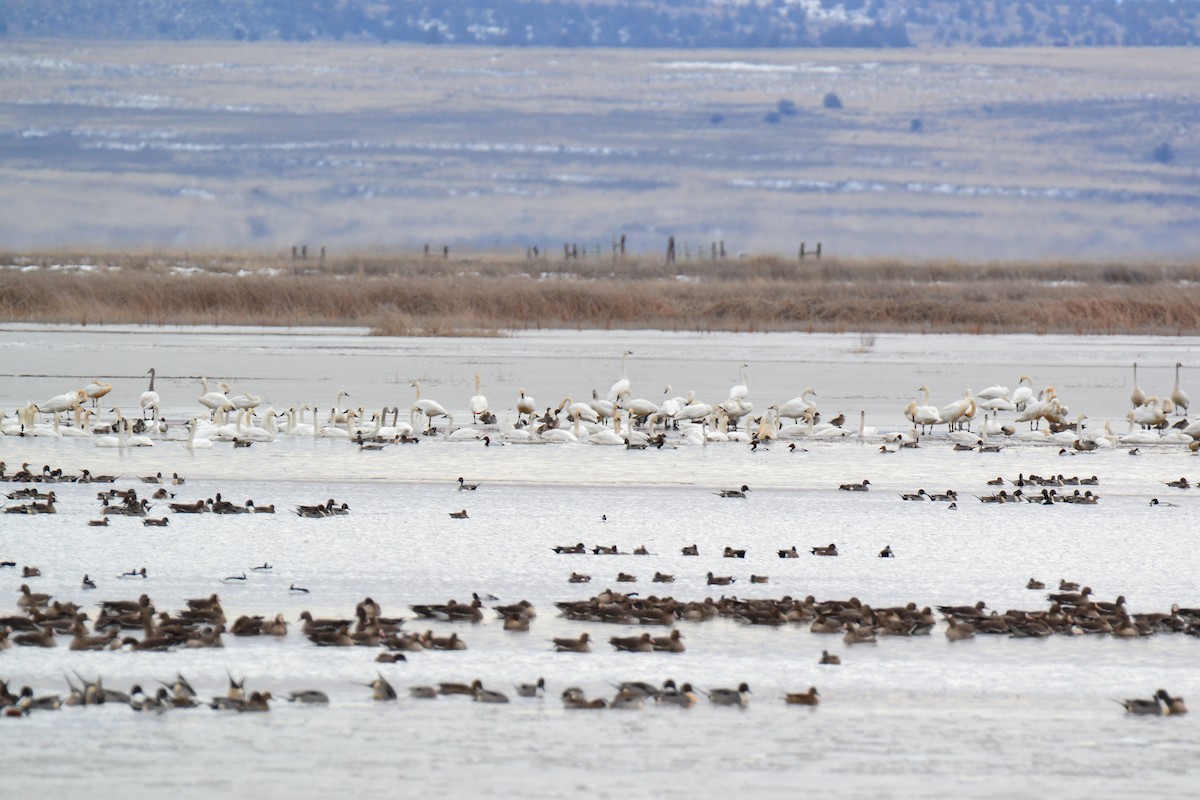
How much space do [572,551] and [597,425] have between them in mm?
6467

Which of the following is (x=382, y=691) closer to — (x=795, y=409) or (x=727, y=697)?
(x=727, y=697)

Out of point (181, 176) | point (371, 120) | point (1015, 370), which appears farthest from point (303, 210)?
point (1015, 370)

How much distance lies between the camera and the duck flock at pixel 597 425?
1656cm

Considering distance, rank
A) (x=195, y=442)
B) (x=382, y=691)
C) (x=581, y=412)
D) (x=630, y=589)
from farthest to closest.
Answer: (x=581, y=412) < (x=195, y=442) < (x=630, y=589) < (x=382, y=691)

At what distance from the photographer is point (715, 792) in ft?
21.6

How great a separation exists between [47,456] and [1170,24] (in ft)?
598

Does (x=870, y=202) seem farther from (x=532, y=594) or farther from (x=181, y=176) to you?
(x=532, y=594)

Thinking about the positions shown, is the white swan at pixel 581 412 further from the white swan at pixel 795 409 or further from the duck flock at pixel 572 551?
the white swan at pixel 795 409

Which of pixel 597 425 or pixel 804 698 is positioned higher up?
pixel 597 425

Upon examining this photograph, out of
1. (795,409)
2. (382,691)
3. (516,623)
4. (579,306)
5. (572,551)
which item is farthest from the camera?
(579,306)

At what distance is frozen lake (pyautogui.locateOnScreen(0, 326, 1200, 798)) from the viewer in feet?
22.5

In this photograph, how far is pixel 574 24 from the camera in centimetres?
18375

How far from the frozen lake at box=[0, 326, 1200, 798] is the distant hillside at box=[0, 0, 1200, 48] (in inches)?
6058

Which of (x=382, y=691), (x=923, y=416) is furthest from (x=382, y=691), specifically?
(x=923, y=416)
